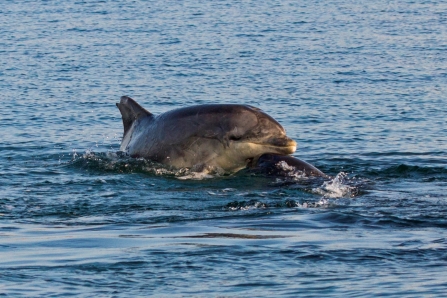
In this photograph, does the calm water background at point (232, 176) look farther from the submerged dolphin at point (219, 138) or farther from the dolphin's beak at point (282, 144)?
the dolphin's beak at point (282, 144)

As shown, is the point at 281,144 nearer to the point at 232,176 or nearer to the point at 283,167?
the point at 283,167

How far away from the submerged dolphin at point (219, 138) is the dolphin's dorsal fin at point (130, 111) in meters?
1.03

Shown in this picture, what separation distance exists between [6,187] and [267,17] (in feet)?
99.6

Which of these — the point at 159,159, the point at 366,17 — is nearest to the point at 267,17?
the point at 366,17

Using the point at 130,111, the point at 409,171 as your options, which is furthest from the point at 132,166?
the point at 409,171

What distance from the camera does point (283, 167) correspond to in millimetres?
17125

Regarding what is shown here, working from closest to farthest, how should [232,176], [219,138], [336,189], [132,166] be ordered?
[336,189] < [232,176] < [219,138] < [132,166]

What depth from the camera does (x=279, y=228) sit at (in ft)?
43.5

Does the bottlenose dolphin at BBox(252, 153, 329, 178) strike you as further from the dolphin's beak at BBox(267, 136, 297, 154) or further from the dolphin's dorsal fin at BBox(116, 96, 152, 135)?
the dolphin's dorsal fin at BBox(116, 96, 152, 135)

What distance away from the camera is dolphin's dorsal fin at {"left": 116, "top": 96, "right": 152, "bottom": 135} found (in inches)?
762

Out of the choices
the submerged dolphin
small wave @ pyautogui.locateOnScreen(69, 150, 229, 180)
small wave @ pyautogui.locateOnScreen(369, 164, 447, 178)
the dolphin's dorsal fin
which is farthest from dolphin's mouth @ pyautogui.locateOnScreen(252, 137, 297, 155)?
the dolphin's dorsal fin

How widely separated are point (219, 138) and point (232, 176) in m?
0.71

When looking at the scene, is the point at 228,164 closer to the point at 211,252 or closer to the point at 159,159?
the point at 159,159

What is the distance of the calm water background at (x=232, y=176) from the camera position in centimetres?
1070
